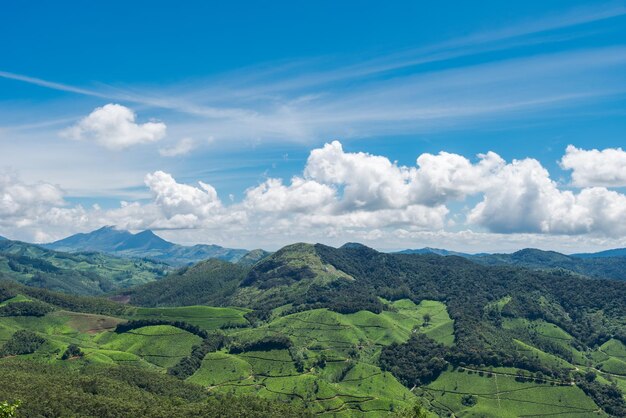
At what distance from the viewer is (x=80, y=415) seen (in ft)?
613

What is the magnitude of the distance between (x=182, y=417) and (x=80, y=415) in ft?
125

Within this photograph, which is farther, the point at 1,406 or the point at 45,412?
the point at 45,412

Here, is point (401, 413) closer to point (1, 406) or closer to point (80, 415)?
point (80, 415)

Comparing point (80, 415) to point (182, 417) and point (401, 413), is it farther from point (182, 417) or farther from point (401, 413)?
point (401, 413)

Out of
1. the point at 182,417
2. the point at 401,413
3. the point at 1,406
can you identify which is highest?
the point at 1,406

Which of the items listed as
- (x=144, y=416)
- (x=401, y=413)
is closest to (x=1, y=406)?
(x=401, y=413)

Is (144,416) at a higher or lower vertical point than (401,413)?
lower

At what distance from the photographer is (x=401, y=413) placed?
514 feet

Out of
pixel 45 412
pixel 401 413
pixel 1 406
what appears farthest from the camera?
pixel 45 412

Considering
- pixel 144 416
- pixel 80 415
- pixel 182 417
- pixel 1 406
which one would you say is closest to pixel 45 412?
pixel 80 415

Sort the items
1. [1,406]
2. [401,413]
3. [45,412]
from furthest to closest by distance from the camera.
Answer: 1. [45,412]
2. [401,413]
3. [1,406]

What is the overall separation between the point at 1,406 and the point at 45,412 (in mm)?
172043

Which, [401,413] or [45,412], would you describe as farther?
[45,412]

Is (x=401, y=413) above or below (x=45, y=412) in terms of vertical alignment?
above
